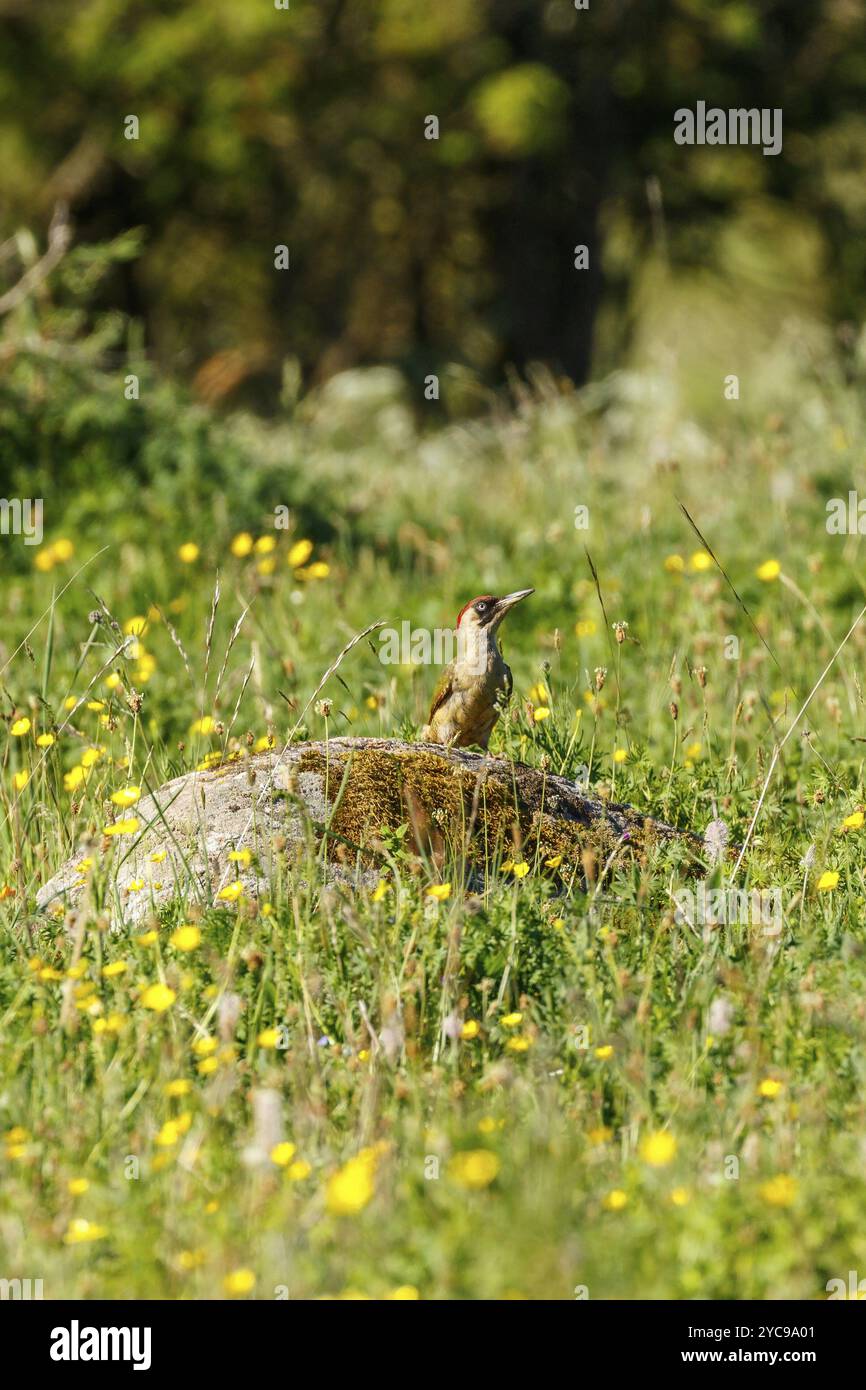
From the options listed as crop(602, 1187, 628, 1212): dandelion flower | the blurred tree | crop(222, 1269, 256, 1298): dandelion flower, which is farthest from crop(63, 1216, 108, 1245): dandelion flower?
the blurred tree

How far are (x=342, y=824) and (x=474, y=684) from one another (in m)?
0.67

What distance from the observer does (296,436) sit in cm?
878

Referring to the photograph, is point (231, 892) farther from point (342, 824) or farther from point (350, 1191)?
point (350, 1191)

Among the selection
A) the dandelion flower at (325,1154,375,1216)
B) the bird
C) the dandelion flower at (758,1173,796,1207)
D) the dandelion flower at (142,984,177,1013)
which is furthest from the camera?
the bird

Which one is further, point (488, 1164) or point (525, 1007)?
point (525, 1007)

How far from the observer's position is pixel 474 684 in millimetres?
4418

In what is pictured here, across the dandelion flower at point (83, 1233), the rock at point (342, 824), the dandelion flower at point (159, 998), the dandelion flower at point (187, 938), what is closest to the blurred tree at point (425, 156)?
the rock at point (342, 824)

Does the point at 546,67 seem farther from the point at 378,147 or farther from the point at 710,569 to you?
the point at 710,569

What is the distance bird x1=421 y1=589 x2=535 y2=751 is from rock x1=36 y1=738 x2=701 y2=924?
217 mm

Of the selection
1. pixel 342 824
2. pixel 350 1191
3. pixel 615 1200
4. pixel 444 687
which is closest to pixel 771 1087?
pixel 615 1200

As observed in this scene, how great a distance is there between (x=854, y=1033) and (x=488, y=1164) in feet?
2.98

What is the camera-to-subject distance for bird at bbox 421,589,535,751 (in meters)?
4.43

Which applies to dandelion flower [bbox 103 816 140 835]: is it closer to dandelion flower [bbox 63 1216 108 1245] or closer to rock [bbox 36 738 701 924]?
rock [bbox 36 738 701 924]

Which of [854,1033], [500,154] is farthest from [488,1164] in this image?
[500,154]
